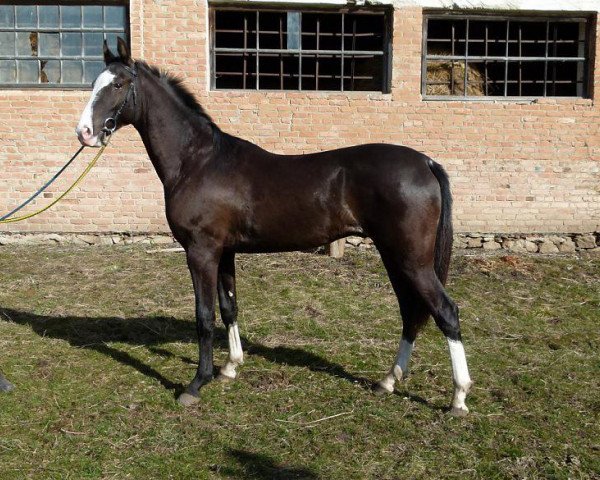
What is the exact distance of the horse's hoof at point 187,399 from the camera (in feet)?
14.8

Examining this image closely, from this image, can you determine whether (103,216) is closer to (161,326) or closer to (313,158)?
(161,326)

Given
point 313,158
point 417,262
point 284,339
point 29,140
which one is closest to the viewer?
point 417,262

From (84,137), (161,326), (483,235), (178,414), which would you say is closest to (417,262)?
(178,414)

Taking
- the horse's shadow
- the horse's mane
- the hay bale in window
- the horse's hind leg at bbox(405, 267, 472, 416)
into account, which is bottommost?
the horse's shadow

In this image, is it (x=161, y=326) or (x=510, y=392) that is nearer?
(x=510, y=392)

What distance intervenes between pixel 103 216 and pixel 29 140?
160 cm

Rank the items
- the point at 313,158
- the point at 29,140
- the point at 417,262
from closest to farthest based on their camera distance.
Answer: the point at 417,262 < the point at 313,158 < the point at 29,140

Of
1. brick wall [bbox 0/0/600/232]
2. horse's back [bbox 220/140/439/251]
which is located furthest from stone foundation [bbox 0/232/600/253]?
horse's back [bbox 220/140/439/251]

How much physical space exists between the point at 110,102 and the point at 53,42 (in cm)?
664

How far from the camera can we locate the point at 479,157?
10.2 meters

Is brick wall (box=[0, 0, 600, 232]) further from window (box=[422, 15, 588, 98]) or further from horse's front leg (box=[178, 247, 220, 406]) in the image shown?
horse's front leg (box=[178, 247, 220, 406])

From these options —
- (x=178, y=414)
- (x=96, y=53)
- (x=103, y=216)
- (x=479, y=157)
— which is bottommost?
(x=178, y=414)

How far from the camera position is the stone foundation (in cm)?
1020

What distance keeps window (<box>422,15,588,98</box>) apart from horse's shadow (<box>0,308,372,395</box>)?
5970 mm
